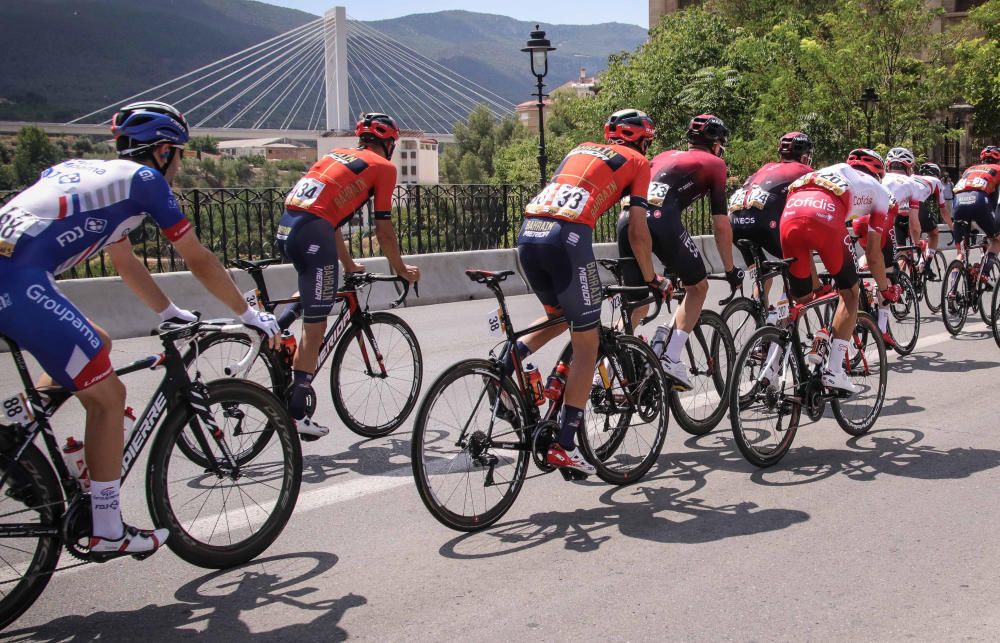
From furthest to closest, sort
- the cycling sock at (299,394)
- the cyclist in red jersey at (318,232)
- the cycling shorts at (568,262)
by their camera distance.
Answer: the cyclist in red jersey at (318,232) → the cycling sock at (299,394) → the cycling shorts at (568,262)

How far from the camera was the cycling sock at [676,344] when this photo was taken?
6602 millimetres

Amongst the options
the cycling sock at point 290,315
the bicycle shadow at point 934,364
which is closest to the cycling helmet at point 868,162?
the bicycle shadow at point 934,364

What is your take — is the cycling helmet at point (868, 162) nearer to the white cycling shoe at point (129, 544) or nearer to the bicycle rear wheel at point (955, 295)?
the bicycle rear wheel at point (955, 295)

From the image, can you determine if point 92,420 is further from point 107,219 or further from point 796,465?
point 796,465

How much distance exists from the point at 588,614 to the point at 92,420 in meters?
2.12

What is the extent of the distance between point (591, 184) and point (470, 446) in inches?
60.2

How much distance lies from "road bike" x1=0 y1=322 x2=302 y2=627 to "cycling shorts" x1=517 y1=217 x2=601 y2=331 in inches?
60.5

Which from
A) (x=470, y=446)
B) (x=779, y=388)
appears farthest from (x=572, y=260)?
(x=779, y=388)

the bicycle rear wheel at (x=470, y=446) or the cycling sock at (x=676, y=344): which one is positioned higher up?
the cycling sock at (x=676, y=344)

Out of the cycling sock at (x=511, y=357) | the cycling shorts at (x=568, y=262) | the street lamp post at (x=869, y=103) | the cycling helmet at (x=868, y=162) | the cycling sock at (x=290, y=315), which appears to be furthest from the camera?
the street lamp post at (x=869, y=103)

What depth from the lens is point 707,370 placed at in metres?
7.19

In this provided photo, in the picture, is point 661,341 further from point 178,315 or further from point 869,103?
point 869,103

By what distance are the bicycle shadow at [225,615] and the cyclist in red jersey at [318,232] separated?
76.2 inches

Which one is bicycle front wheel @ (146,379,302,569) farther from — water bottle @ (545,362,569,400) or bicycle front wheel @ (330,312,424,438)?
bicycle front wheel @ (330,312,424,438)
